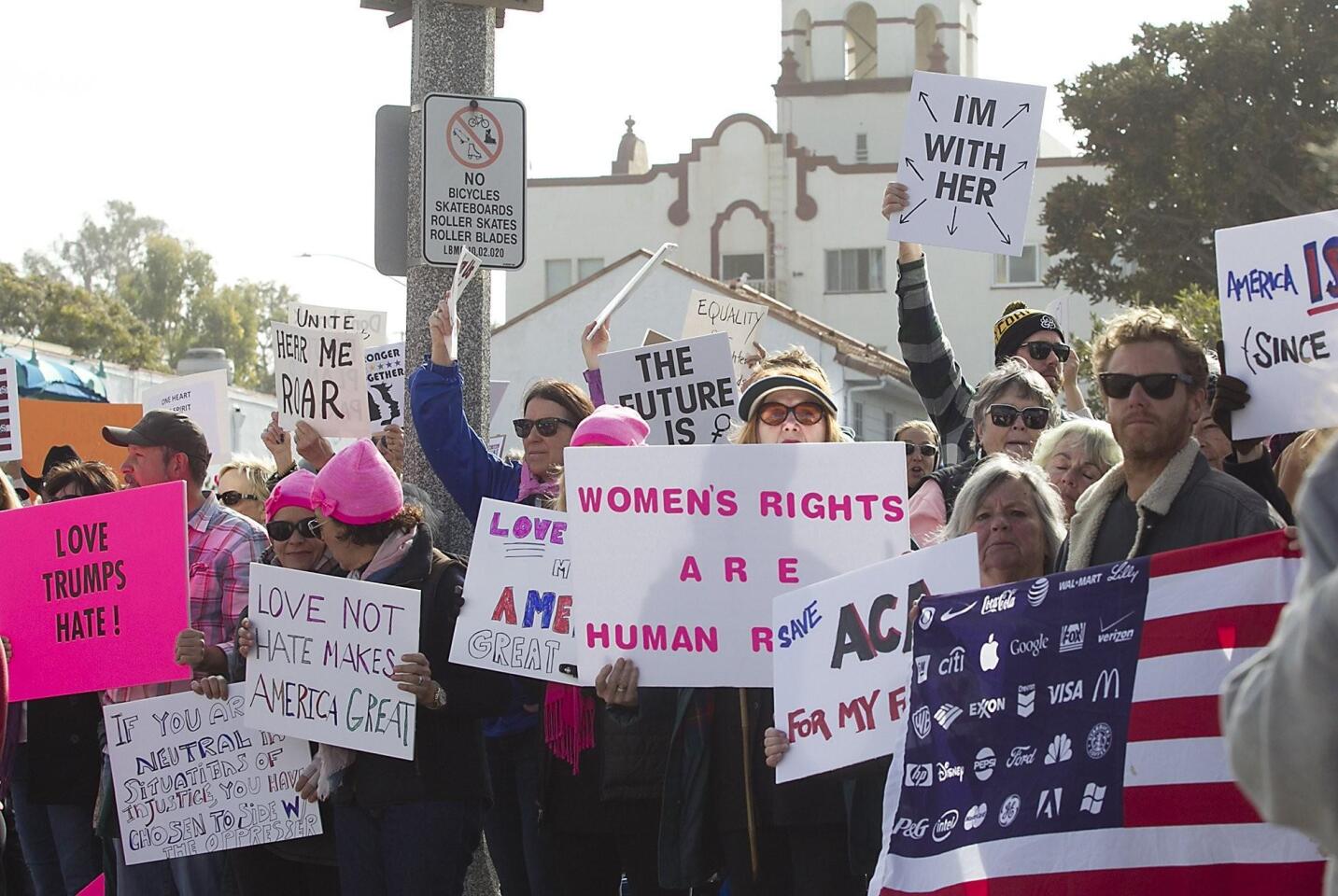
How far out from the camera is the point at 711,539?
5332 millimetres

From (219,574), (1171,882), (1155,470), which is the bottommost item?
(1171,882)

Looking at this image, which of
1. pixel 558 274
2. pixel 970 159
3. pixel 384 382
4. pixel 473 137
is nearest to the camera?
pixel 473 137

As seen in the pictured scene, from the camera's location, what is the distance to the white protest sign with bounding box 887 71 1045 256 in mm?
7527

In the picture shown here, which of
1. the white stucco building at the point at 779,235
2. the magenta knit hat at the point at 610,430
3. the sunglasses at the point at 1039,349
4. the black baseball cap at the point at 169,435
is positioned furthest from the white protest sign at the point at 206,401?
the white stucco building at the point at 779,235

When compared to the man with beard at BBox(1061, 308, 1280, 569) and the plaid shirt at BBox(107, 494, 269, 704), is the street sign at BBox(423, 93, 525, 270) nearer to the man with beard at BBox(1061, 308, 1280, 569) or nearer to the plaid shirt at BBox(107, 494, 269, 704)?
the plaid shirt at BBox(107, 494, 269, 704)

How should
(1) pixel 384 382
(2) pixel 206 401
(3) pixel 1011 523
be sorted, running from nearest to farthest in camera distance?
(3) pixel 1011 523 < (2) pixel 206 401 < (1) pixel 384 382

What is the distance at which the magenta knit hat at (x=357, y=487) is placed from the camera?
5746 mm

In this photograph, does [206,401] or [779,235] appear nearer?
[206,401]

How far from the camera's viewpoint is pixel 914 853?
401cm

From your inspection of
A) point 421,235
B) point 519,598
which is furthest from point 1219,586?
point 421,235

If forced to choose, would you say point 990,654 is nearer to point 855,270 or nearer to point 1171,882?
point 1171,882

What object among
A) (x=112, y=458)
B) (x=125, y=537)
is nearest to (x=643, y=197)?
(x=112, y=458)

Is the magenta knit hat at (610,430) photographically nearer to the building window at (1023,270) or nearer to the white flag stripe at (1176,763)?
the white flag stripe at (1176,763)

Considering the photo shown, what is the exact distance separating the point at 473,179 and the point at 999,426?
2.31m
